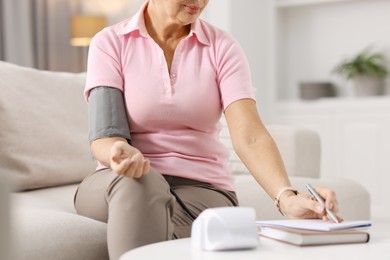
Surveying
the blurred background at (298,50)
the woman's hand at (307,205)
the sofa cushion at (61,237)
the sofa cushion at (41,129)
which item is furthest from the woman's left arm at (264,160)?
the blurred background at (298,50)

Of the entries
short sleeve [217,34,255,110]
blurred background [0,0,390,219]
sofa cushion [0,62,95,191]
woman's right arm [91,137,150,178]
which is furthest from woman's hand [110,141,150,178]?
blurred background [0,0,390,219]

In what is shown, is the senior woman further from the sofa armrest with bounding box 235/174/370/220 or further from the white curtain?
the white curtain

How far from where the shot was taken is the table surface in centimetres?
94

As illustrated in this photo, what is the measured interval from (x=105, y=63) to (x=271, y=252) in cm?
70

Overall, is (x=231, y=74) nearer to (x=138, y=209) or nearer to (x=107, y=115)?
(x=107, y=115)

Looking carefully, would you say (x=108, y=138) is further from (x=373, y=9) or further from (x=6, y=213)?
(x=373, y=9)

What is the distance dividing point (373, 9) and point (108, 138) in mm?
3562

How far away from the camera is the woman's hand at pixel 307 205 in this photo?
1158 mm

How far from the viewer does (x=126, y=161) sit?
1.15 m

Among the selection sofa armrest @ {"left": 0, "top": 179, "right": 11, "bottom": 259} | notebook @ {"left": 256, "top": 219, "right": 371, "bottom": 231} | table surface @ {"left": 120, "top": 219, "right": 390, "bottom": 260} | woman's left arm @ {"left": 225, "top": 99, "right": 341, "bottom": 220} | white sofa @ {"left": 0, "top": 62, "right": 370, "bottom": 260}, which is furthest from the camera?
white sofa @ {"left": 0, "top": 62, "right": 370, "bottom": 260}

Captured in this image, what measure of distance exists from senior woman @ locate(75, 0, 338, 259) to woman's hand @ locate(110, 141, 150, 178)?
17cm

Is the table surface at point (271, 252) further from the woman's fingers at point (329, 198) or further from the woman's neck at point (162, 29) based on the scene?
the woman's neck at point (162, 29)

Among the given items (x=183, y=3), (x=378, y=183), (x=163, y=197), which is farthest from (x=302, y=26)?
(x=163, y=197)

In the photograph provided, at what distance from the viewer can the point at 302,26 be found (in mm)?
4930
